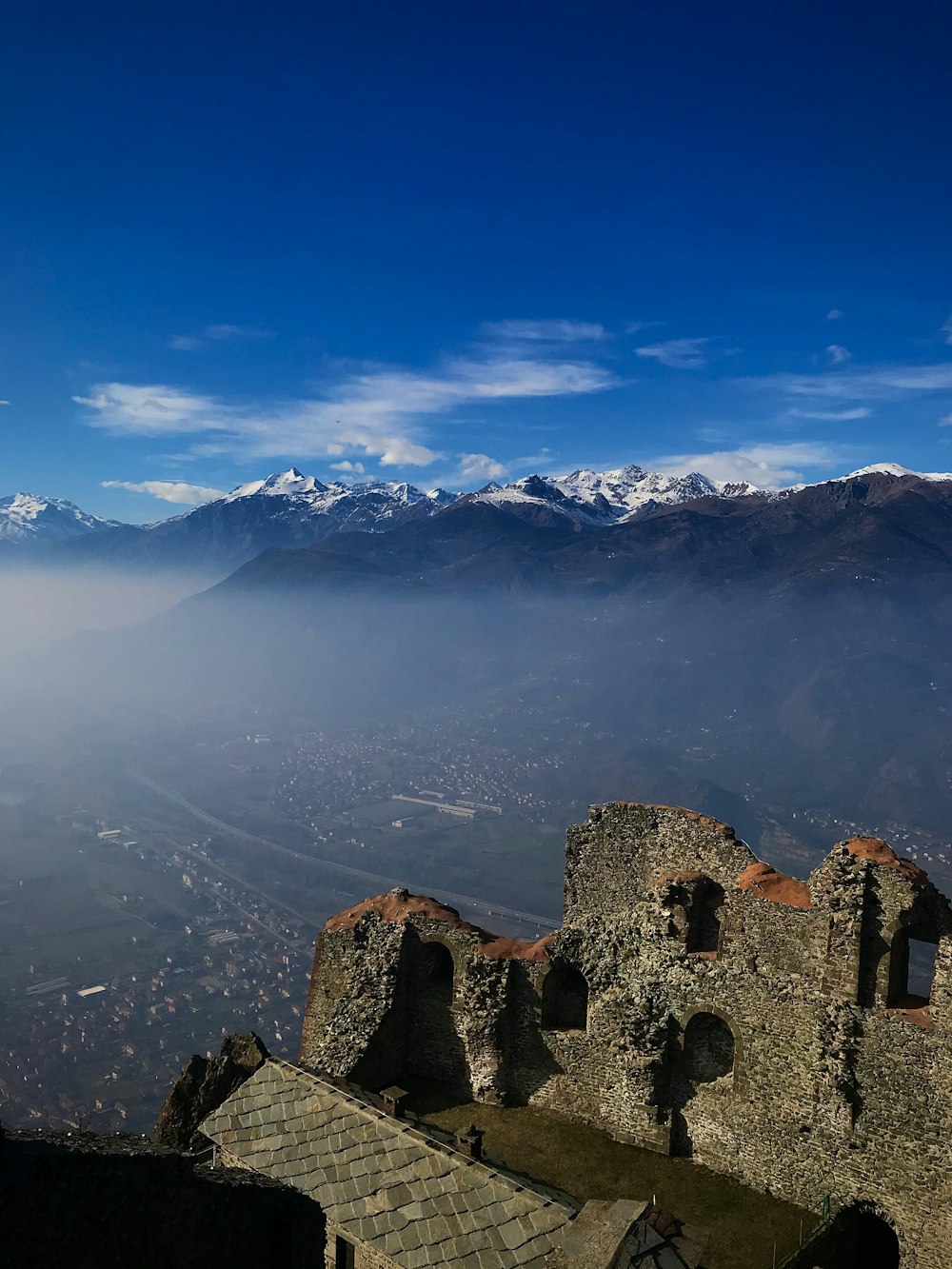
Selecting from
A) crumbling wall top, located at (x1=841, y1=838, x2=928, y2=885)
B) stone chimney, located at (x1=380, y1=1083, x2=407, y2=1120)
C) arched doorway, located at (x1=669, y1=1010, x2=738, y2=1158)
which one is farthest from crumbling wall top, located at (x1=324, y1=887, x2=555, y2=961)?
crumbling wall top, located at (x1=841, y1=838, x2=928, y2=885)

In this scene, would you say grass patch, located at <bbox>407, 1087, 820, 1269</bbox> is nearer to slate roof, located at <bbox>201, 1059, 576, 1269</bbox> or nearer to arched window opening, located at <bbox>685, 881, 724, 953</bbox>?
slate roof, located at <bbox>201, 1059, 576, 1269</bbox>

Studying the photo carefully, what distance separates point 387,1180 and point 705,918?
8287mm

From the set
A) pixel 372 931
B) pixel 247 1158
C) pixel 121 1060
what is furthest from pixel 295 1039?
pixel 247 1158

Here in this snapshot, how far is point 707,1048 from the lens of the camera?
1708cm

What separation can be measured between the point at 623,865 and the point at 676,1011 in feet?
13.7

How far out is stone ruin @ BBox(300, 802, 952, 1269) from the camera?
47.5ft

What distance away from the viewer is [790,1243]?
1451cm

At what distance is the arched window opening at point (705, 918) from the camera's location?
1809 centimetres

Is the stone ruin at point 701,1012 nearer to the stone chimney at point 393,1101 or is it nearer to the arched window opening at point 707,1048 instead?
the arched window opening at point 707,1048

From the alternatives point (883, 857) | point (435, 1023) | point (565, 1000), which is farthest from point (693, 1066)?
point (435, 1023)

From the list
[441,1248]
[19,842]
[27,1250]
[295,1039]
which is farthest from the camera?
[19,842]

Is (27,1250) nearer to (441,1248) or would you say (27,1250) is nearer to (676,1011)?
Answer: (441,1248)

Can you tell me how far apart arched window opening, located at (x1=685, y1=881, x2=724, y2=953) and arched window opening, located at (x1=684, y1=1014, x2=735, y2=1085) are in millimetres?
1388

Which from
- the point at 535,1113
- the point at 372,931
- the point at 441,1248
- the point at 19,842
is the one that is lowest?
the point at 19,842
